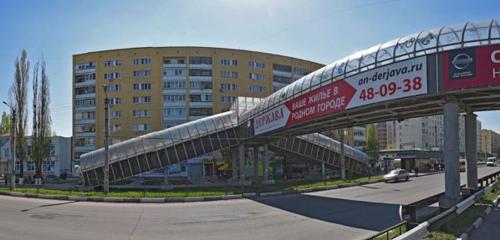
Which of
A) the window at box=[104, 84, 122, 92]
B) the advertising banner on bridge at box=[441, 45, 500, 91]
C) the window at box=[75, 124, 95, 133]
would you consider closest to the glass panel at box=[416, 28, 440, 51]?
the advertising banner on bridge at box=[441, 45, 500, 91]

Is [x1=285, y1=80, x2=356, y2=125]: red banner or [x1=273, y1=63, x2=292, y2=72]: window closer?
[x1=285, y1=80, x2=356, y2=125]: red banner

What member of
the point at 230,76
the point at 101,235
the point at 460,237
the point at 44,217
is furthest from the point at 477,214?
the point at 230,76

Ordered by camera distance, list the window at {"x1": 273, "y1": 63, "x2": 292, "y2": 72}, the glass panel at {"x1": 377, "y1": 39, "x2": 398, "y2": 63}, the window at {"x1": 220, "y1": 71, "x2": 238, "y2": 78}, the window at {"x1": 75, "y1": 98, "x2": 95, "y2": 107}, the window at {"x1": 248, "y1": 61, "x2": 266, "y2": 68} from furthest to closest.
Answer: the window at {"x1": 273, "y1": 63, "x2": 292, "y2": 72} < the window at {"x1": 248, "y1": 61, "x2": 266, "y2": 68} < the window at {"x1": 75, "y1": 98, "x2": 95, "y2": 107} < the window at {"x1": 220, "y1": 71, "x2": 238, "y2": 78} < the glass panel at {"x1": 377, "y1": 39, "x2": 398, "y2": 63}

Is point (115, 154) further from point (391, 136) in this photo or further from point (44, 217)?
point (391, 136)

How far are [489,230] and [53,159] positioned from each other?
6898 cm

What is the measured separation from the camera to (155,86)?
71688 millimetres

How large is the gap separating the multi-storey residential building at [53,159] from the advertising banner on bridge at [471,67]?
62.9 m

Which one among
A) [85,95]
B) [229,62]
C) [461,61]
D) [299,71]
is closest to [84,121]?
[85,95]

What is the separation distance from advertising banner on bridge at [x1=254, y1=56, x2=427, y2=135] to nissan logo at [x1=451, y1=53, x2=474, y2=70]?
44.4 inches

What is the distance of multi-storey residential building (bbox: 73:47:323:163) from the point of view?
71188 millimetres

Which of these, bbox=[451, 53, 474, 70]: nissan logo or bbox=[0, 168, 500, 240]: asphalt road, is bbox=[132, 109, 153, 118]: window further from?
bbox=[451, 53, 474, 70]: nissan logo

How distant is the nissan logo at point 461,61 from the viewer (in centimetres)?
1550

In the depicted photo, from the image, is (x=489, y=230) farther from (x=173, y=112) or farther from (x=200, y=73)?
(x=200, y=73)

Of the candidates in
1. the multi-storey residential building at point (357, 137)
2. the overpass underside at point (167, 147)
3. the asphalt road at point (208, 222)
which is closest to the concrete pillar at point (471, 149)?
the asphalt road at point (208, 222)
